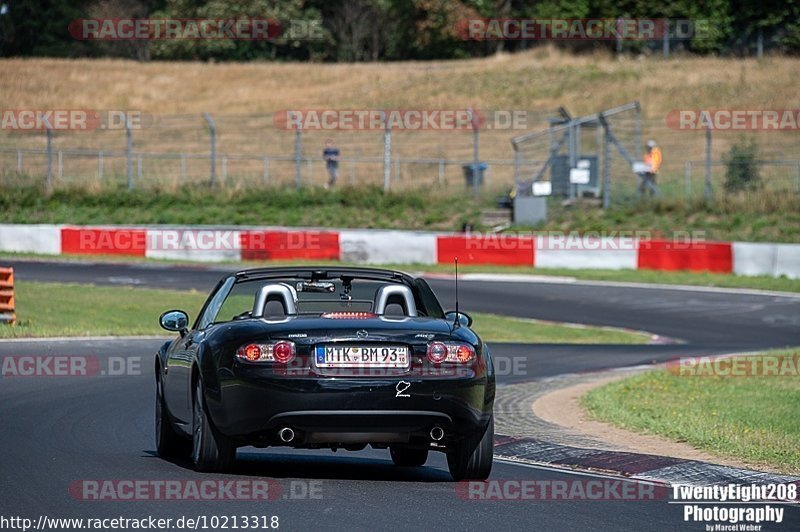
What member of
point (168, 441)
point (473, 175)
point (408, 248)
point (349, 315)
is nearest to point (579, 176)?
point (473, 175)

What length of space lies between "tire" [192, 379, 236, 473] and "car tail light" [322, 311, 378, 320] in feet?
2.80

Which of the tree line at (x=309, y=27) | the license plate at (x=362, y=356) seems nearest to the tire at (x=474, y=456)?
the license plate at (x=362, y=356)

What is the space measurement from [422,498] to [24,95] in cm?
5785

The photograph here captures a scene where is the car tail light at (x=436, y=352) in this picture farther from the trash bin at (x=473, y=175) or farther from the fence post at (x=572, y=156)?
the trash bin at (x=473, y=175)

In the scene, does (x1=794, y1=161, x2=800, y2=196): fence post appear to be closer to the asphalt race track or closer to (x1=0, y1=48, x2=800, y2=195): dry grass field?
(x1=0, y1=48, x2=800, y2=195): dry grass field

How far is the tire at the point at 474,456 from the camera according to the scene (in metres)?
8.18

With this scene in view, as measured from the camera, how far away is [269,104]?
62438 millimetres

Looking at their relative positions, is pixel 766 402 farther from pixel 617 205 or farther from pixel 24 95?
pixel 24 95

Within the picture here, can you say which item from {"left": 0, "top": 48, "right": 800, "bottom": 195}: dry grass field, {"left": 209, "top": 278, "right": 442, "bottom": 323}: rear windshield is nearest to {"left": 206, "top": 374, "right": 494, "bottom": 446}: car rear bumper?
{"left": 209, "top": 278, "right": 442, "bottom": 323}: rear windshield

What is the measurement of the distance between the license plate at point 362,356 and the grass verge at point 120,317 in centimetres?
1220

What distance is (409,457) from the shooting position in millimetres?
9203

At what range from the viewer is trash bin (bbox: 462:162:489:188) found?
39375 mm

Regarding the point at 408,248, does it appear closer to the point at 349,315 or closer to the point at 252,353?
the point at 349,315

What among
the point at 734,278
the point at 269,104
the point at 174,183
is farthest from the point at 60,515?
the point at 269,104
